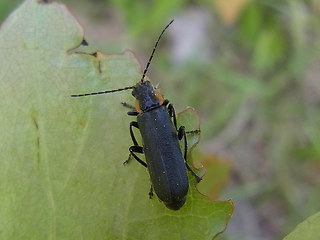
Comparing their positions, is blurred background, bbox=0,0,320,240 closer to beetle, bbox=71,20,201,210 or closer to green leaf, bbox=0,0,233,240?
beetle, bbox=71,20,201,210

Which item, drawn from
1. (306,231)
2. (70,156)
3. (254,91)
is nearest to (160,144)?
(70,156)

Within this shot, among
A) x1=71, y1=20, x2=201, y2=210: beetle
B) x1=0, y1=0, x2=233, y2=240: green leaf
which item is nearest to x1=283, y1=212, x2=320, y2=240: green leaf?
x1=0, y1=0, x2=233, y2=240: green leaf

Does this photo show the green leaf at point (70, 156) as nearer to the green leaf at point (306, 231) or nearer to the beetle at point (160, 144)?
the beetle at point (160, 144)

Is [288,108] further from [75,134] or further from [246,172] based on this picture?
[75,134]

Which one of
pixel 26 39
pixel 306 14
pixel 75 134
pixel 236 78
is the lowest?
pixel 236 78

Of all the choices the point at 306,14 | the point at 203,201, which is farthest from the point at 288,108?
the point at 203,201
